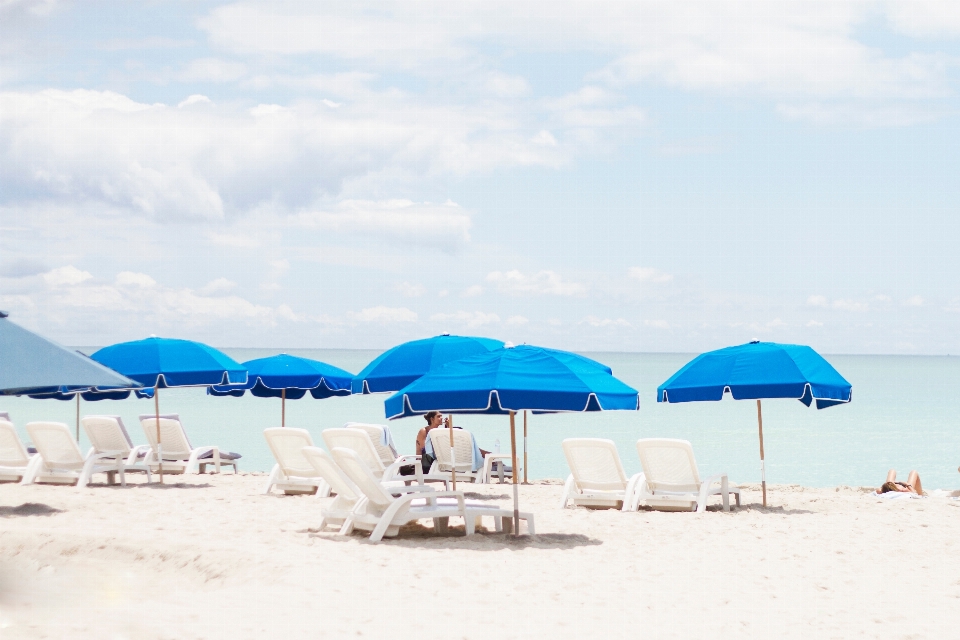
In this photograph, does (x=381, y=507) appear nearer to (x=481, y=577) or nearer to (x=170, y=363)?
(x=481, y=577)

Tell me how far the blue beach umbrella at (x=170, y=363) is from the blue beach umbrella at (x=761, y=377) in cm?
527

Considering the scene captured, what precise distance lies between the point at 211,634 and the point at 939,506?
29.2ft

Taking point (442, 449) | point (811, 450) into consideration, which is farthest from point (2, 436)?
point (811, 450)

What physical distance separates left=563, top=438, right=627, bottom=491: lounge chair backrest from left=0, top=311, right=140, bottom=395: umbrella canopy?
197 inches

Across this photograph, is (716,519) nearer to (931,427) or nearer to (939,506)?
(939,506)

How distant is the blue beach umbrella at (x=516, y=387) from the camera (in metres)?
7.73

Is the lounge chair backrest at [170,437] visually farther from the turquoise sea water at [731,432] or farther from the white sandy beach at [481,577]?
the turquoise sea water at [731,432]

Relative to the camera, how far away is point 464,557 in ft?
25.7

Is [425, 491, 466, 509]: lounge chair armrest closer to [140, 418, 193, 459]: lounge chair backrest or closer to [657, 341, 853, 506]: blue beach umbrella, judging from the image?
[657, 341, 853, 506]: blue beach umbrella

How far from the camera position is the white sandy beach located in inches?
221

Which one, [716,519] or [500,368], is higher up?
[500,368]

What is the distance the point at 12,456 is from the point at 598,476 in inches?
279

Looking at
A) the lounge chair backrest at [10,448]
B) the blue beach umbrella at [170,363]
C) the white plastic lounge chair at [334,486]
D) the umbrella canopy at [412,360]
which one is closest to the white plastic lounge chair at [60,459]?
the lounge chair backrest at [10,448]

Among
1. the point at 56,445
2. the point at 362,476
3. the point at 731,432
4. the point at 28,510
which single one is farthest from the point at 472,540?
the point at 731,432
